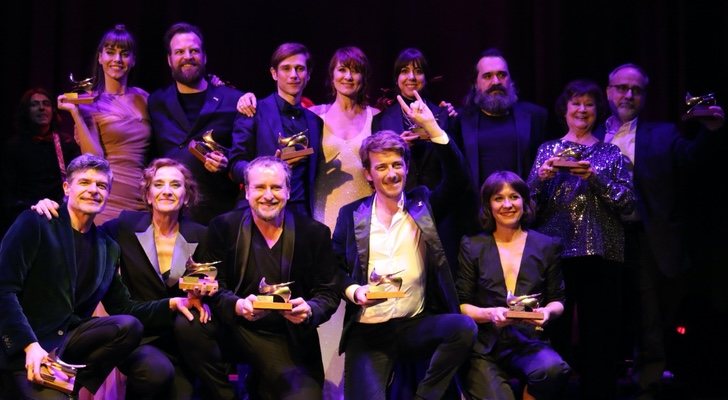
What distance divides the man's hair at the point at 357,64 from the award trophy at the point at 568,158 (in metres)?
1.12

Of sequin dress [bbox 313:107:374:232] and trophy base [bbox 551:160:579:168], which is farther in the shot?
sequin dress [bbox 313:107:374:232]

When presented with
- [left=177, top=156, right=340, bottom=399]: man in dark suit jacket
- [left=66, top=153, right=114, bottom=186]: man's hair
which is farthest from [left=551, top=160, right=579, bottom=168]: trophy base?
[left=66, top=153, right=114, bottom=186]: man's hair

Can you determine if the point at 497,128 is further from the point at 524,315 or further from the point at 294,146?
the point at 524,315

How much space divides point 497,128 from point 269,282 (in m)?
1.65

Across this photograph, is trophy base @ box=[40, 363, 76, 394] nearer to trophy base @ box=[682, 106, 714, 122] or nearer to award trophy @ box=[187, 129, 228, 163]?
award trophy @ box=[187, 129, 228, 163]

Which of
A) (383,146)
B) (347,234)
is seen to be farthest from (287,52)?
(347,234)

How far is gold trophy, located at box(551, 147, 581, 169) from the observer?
15.1ft

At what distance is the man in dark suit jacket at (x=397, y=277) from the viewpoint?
4.16m

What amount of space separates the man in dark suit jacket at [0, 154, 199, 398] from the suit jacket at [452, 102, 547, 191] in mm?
1818

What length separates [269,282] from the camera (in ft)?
13.8

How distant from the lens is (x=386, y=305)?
4363mm

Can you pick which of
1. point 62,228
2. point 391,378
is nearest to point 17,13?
point 62,228

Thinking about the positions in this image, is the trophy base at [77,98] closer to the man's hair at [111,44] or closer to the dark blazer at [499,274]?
the man's hair at [111,44]

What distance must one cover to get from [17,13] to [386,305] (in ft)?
11.4
